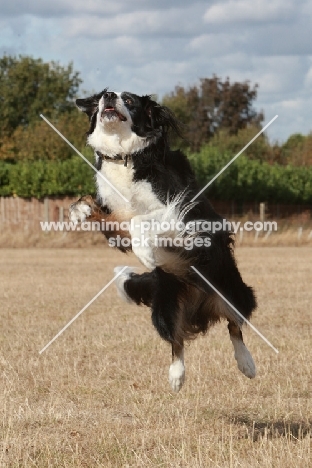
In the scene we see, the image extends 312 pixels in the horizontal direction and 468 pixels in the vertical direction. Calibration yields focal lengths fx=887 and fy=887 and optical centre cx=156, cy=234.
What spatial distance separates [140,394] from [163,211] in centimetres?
157

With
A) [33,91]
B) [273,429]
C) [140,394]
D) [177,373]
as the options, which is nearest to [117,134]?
[177,373]

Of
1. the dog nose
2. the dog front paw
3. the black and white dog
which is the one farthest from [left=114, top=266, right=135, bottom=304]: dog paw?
the dog nose

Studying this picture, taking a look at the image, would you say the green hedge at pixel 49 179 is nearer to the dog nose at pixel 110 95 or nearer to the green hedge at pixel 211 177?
the green hedge at pixel 211 177

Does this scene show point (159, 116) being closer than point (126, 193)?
No

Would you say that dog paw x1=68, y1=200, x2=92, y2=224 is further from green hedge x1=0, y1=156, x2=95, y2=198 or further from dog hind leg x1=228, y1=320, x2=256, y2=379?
green hedge x1=0, y1=156, x2=95, y2=198

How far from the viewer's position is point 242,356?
675cm

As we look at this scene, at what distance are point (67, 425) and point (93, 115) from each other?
2358 mm

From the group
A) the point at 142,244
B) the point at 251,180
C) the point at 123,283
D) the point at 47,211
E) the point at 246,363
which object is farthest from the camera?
→ the point at 251,180

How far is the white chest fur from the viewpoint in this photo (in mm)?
6453

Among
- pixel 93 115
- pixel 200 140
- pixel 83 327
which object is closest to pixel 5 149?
pixel 200 140

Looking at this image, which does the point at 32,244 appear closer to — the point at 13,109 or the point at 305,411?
the point at 305,411

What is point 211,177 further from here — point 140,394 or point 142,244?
point 142,244

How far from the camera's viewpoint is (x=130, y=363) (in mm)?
8352

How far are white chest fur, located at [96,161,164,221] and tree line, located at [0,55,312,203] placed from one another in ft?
73.9
